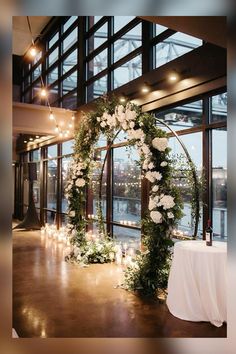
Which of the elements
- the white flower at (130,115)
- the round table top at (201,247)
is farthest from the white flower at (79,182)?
the round table top at (201,247)

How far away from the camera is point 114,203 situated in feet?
23.4

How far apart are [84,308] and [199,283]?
1399 mm

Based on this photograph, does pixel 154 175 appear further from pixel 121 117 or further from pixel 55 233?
pixel 55 233

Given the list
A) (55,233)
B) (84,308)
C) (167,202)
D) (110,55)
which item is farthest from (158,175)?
(55,233)

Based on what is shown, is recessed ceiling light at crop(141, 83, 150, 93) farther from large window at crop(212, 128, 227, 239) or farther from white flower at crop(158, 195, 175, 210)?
white flower at crop(158, 195, 175, 210)

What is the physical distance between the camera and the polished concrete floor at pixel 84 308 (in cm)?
322

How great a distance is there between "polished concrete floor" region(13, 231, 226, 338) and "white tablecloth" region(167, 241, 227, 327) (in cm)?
11

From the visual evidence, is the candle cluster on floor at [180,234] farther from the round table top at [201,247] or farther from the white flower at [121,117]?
the white flower at [121,117]

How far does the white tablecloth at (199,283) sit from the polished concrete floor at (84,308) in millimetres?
109

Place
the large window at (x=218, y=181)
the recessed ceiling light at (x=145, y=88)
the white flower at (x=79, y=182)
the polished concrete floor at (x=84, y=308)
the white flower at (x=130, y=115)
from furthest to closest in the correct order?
the white flower at (x=79, y=182)
the recessed ceiling light at (x=145, y=88)
the white flower at (x=130, y=115)
the large window at (x=218, y=181)
the polished concrete floor at (x=84, y=308)

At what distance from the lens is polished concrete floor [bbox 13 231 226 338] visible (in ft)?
10.6

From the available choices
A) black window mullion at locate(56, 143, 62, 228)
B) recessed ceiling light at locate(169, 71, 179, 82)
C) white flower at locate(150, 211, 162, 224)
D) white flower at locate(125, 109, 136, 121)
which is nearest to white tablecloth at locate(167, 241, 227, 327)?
white flower at locate(150, 211, 162, 224)

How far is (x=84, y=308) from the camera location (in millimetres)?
3854
